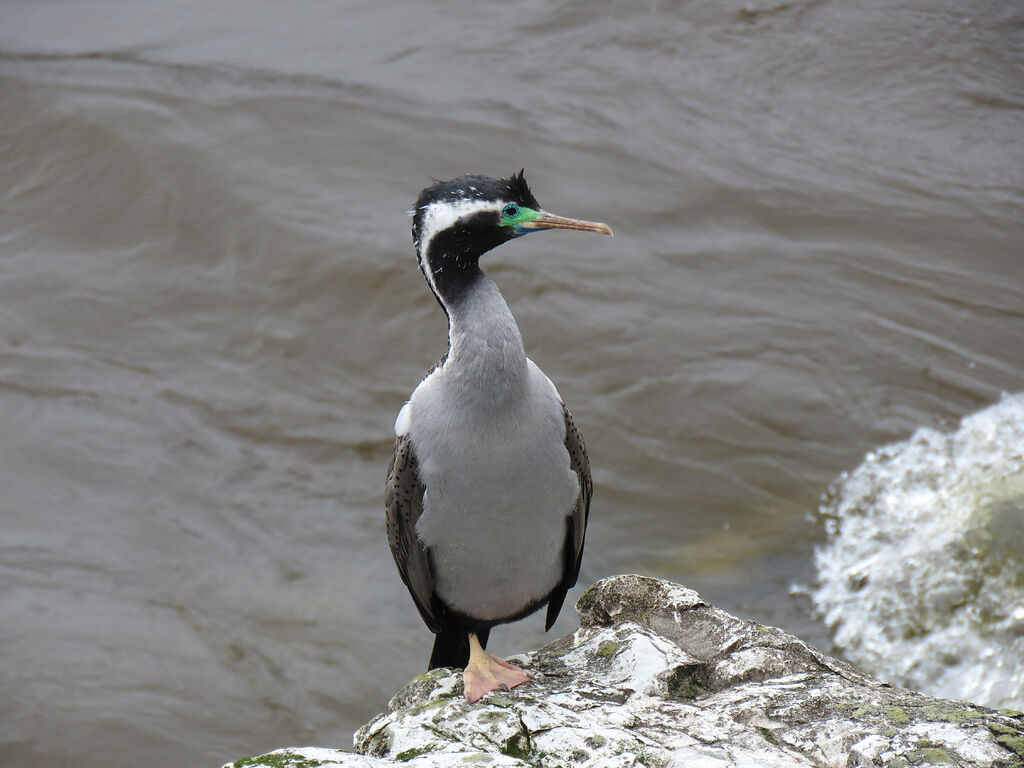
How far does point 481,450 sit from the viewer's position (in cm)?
436

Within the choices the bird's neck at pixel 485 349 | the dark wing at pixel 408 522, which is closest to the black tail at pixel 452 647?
the dark wing at pixel 408 522

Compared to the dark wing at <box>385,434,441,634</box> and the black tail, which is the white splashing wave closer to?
the black tail

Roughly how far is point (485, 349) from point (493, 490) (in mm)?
575

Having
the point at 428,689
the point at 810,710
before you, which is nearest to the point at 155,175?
the point at 428,689

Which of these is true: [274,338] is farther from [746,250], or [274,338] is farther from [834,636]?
[834,636]

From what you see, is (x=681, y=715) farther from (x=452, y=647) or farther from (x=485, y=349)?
(x=452, y=647)

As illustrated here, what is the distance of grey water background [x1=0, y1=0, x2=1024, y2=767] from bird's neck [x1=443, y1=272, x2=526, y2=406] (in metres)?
3.78

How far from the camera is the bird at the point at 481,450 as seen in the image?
14.0 ft

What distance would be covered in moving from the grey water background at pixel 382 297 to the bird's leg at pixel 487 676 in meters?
3.32

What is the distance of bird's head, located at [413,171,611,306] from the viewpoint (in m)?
4.25

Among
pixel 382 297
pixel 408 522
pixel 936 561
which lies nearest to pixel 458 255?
pixel 408 522

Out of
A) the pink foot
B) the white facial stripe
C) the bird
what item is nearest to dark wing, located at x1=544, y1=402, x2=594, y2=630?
the bird

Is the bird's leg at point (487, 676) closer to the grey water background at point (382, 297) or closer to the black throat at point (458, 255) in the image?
the black throat at point (458, 255)

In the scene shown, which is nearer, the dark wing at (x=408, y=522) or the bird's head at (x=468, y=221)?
the bird's head at (x=468, y=221)
